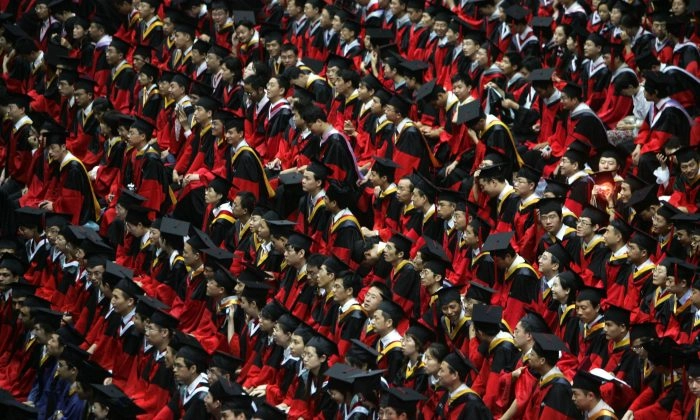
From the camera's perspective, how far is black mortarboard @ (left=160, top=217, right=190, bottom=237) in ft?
34.6

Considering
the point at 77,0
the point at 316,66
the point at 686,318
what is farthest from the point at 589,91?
the point at 77,0

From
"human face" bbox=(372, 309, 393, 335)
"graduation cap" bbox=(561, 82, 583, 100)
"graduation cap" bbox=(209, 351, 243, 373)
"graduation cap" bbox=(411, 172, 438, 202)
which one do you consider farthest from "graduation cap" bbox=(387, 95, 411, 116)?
"graduation cap" bbox=(209, 351, 243, 373)

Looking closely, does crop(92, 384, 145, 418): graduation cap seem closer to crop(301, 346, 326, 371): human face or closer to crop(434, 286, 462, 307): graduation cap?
crop(301, 346, 326, 371): human face

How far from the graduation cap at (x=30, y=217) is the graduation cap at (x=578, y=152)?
14.8ft

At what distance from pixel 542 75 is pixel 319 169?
2336 mm

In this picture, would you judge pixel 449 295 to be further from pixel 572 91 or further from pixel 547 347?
pixel 572 91

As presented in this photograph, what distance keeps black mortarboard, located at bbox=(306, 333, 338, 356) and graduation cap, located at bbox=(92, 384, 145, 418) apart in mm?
1202

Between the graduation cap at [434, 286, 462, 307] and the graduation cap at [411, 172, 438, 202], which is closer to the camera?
the graduation cap at [434, 286, 462, 307]

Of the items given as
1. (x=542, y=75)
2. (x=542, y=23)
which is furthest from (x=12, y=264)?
(x=542, y=23)

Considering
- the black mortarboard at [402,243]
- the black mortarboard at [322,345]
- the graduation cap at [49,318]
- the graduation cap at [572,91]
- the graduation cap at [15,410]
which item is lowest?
the graduation cap at [49,318]

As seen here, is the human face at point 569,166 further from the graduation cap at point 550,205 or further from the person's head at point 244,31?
the person's head at point 244,31

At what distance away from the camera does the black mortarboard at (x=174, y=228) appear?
10.6 m

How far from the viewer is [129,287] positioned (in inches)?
394

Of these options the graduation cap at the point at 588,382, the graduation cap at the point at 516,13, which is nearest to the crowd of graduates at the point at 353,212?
the graduation cap at the point at 588,382
